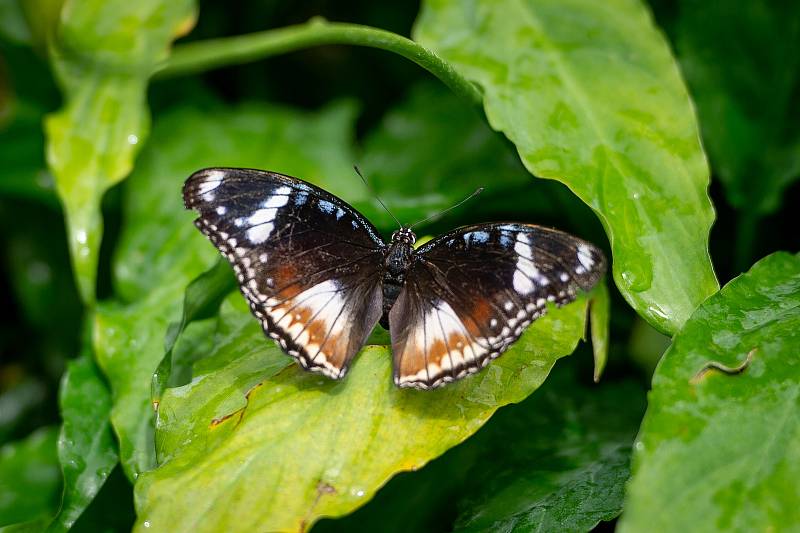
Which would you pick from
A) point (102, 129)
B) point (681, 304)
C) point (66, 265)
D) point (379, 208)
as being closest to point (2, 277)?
point (66, 265)

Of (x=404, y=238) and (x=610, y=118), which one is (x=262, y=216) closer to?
(x=404, y=238)

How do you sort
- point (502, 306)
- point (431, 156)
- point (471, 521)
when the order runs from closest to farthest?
point (502, 306), point (471, 521), point (431, 156)

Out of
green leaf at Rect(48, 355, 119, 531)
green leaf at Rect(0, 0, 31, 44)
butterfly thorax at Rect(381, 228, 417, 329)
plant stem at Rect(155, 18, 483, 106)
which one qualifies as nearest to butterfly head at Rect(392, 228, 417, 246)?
butterfly thorax at Rect(381, 228, 417, 329)

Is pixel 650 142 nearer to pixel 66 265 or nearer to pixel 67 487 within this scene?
pixel 67 487

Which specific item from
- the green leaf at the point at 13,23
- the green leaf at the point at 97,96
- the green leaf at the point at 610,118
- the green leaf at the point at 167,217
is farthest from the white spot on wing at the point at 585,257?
the green leaf at the point at 13,23

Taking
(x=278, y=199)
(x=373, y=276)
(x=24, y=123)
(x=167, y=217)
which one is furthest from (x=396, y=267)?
(x=24, y=123)

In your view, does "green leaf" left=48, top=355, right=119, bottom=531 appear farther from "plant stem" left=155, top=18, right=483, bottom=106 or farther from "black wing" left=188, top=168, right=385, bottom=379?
"plant stem" left=155, top=18, right=483, bottom=106

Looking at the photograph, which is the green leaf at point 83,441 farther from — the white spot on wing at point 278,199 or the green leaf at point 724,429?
the green leaf at point 724,429

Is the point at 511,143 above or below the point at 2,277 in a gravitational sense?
above
